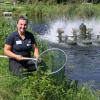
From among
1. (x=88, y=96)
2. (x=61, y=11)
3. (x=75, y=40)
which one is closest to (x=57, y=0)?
(x=61, y=11)

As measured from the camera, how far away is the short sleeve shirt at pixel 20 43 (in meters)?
8.09

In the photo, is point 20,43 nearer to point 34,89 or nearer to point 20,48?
point 20,48

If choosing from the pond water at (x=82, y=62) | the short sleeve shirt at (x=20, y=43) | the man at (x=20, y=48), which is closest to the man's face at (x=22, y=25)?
the man at (x=20, y=48)

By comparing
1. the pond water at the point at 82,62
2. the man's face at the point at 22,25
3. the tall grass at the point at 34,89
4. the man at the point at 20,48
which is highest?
the man's face at the point at 22,25

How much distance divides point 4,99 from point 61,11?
44604 mm

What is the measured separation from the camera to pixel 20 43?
8.12 metres

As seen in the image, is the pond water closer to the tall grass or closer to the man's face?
the tall grass

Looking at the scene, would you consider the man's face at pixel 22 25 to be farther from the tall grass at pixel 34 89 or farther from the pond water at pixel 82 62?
the pond water at pixel 82 62

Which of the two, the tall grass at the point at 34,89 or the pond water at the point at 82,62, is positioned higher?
the tall grass at the point at 34,89

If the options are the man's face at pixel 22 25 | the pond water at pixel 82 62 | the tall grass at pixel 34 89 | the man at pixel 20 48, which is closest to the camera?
the tall grass at pixel 34 89

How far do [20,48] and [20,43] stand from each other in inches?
4.1

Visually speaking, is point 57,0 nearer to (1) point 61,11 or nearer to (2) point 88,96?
(1) point 61,11

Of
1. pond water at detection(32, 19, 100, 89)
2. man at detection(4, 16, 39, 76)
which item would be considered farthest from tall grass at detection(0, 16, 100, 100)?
pond water at detection(32, 19, 100, 89)

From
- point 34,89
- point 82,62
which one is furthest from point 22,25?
point 82,62
